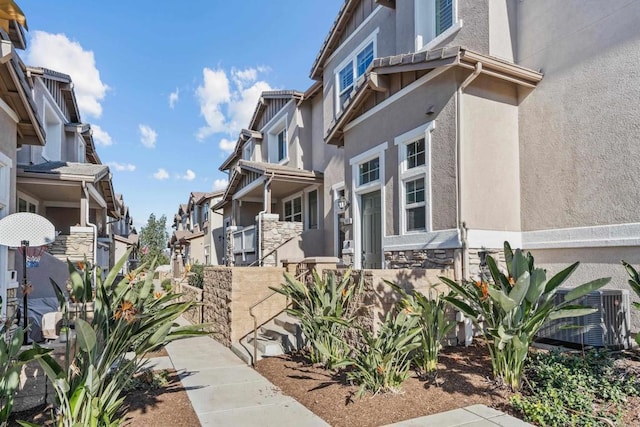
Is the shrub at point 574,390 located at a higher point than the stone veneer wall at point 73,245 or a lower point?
lower

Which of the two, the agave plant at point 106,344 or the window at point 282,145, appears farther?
the window at point 282,145

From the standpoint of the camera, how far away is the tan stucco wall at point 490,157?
25.1 ft

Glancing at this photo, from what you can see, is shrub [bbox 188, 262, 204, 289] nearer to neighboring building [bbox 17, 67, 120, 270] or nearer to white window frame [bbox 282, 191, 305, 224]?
neighboring building [bbox 17, 67, 120, 270]

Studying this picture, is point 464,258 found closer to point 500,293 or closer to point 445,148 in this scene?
point 445,148

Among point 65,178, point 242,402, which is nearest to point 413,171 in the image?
point 242,402

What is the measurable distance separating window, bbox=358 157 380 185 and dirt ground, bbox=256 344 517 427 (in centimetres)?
495

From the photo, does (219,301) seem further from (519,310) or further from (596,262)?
(596,262)

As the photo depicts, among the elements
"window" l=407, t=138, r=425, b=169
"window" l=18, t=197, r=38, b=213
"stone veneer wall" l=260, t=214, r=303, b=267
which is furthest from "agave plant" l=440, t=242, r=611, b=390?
"window" l=18, t=197, r=38, b=213

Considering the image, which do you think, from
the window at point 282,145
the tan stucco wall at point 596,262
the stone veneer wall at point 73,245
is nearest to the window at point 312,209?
the window at point 282,145

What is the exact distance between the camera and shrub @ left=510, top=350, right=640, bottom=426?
14.3 feet

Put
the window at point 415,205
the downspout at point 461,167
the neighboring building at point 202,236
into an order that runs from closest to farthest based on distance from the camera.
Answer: the downspout at point 461,167
the window at point 415,205
the neighboring building at point 202,236

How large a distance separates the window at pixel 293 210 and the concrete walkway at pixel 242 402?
985 centimetres

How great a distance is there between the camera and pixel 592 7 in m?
7.42

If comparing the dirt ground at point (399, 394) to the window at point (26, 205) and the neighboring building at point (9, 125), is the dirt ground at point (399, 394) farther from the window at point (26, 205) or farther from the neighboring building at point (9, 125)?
the window at point (26, 205)
